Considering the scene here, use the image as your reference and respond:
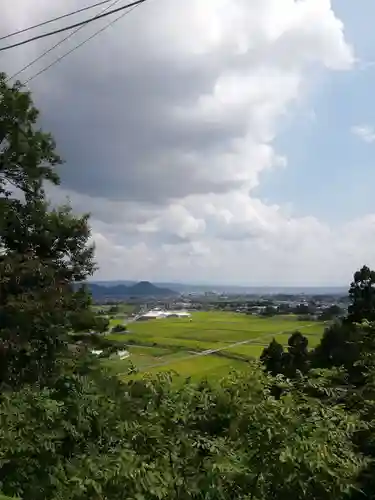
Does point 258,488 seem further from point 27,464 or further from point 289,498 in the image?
point 27,464

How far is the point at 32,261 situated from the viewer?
1466 centimetres

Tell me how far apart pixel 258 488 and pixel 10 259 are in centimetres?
1254

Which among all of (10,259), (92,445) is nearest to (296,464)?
(92,445)

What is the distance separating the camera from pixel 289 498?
A: 312cm

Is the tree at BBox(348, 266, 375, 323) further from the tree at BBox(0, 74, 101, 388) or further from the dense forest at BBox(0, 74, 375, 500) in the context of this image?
the dense forest at BBox(0, 74, 375, 500)

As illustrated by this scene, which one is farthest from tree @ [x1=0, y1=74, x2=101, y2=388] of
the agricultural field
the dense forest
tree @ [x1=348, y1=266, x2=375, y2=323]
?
the agricultural field

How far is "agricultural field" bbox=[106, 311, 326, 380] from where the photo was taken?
145ft

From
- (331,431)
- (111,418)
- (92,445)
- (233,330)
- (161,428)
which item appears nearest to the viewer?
(331,431)

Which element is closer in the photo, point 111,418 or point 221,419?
point 221,419

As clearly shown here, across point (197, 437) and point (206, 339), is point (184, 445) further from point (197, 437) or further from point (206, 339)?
point (206, 339)

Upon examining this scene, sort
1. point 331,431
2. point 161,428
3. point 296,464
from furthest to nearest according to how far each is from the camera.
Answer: point 161,428
point 331,431
point 296,464

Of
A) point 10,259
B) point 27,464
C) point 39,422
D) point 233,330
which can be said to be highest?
point 10,259

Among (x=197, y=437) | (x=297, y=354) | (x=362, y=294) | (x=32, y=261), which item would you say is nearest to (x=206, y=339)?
(x=297, y=354)

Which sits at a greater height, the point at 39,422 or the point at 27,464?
the point at 39,422
